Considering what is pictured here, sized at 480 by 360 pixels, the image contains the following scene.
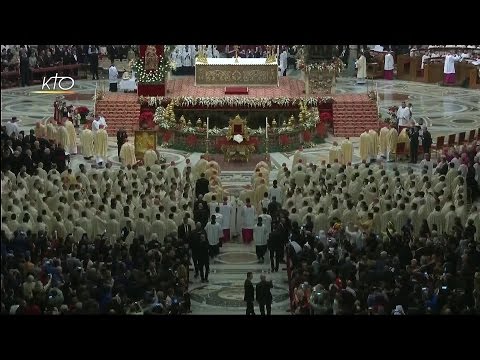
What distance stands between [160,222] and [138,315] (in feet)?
13.0

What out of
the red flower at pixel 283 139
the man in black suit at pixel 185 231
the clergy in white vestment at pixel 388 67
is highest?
the clergy in white vestment at pixel 388 67

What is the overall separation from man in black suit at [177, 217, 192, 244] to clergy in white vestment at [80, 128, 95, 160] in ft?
26.6

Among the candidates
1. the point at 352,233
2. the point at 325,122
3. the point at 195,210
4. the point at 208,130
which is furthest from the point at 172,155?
the point at 352,233

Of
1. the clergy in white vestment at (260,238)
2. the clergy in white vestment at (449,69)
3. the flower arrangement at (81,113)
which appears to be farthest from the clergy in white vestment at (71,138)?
the clergy in white vestment at (449,69)

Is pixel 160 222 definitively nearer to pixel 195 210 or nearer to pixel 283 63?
pixel 195 210

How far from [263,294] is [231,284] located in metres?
2.19

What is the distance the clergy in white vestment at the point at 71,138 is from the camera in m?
32.9

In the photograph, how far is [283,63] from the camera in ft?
142

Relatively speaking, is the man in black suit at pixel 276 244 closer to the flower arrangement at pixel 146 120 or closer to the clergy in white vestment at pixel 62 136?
the clergy in white vestment at pixel 62 136

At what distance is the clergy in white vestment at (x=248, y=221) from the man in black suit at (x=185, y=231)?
5.53 ft

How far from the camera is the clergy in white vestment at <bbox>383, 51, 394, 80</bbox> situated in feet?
145

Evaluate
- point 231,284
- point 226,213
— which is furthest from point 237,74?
point 231,284

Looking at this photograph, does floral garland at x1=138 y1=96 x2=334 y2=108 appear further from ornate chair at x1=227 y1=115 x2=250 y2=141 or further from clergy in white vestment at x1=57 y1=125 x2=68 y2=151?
clergy in white vestment at x1=57 y1=125 x2=68 y2=151

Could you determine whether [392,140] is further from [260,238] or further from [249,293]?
[249,293]
